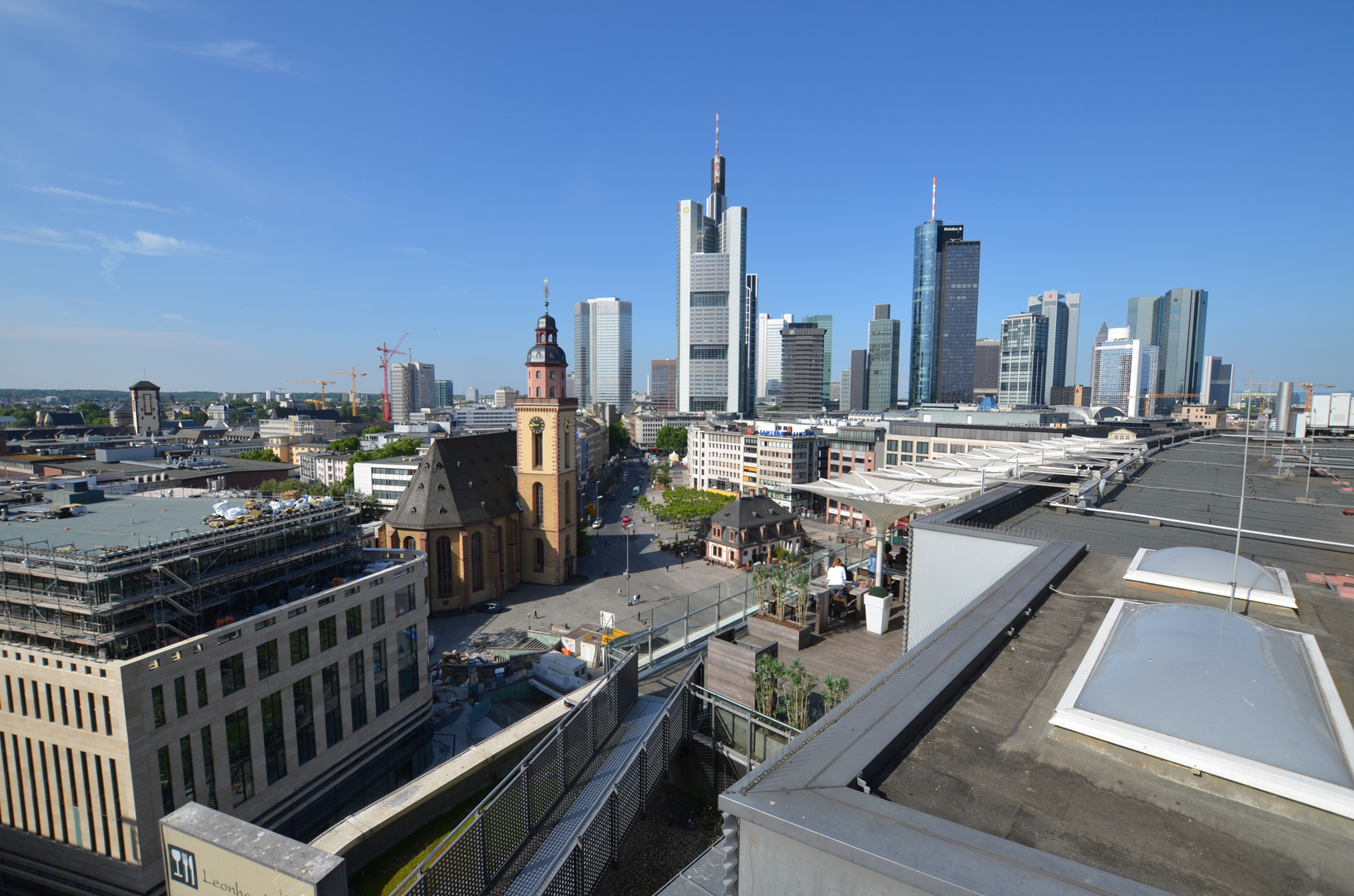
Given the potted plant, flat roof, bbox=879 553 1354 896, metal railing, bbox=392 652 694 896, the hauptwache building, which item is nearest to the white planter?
the potted plant

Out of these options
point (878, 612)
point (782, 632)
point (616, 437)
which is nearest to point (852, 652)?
point (878, 612)

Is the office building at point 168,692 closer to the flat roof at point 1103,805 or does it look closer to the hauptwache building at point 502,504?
the flat roof at point 1103,805

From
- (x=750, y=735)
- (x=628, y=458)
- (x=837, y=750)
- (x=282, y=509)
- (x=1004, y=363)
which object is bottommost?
(x=628, y=458)

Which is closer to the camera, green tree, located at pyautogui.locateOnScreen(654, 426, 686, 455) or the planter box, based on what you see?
the planter box

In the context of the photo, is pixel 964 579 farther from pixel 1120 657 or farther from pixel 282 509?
pixel 282 509

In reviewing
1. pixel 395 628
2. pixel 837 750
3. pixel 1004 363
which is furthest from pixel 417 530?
pixel 1004 363

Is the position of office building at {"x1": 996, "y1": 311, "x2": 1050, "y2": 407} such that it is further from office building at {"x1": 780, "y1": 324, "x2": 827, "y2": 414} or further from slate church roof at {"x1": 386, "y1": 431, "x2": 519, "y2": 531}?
slate church roof at {"x1": 386, "y1": 431, "x2": 519, "y2": 531}
